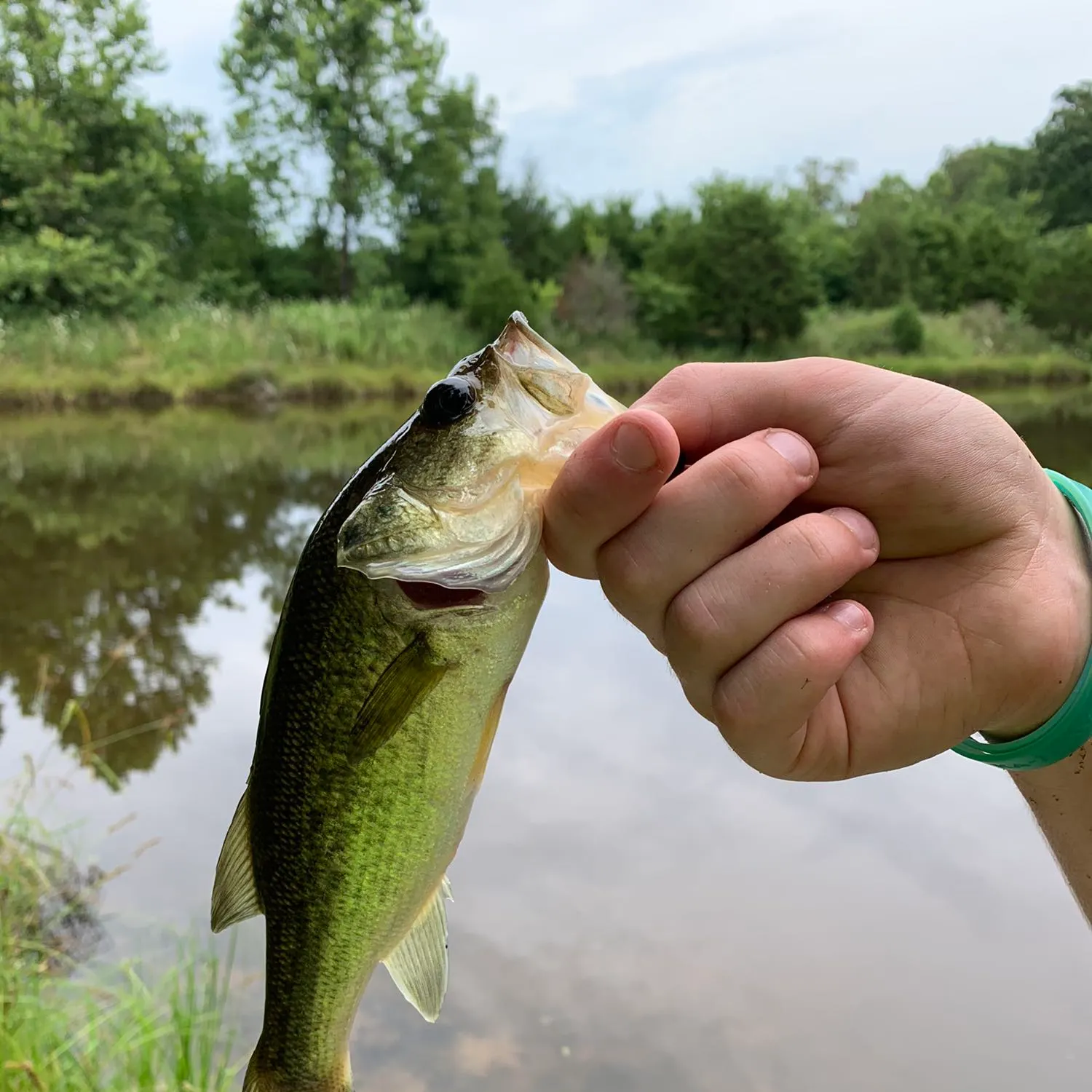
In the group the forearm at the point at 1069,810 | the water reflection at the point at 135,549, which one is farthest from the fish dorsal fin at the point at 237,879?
the water reflection at the point at 135,549

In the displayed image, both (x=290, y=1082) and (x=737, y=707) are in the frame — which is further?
(x=290, y=1082)

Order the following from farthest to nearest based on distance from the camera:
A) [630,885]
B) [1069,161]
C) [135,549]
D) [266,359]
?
1. [1069,161]
2. [266,359]
3. [135,549]
4. [630,885]

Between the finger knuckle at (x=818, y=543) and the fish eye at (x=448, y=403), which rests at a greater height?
the fish eye at (x=448, y=403)

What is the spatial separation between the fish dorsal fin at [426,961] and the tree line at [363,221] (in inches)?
900

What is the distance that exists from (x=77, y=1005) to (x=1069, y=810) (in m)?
2.94

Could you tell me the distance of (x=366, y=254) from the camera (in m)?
29.0

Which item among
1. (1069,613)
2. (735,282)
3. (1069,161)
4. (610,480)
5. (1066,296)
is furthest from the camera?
(1069,161)

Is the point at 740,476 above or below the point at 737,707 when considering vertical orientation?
above

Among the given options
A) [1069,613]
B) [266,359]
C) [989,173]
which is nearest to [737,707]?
[1069,613]

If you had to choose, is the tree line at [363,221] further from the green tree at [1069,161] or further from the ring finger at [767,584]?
the ring finger at [767,584]

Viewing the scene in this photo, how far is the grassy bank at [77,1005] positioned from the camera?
2.50 m

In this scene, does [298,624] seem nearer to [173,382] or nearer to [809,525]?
[809,525]

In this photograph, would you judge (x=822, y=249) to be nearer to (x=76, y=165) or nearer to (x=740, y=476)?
(x=76, y=165)

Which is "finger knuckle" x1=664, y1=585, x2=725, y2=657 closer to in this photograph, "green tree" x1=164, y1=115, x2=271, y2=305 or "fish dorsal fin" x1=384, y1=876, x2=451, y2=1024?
"fish dorsal fin" x1=384, y1=876, x2=451, y2=1024
